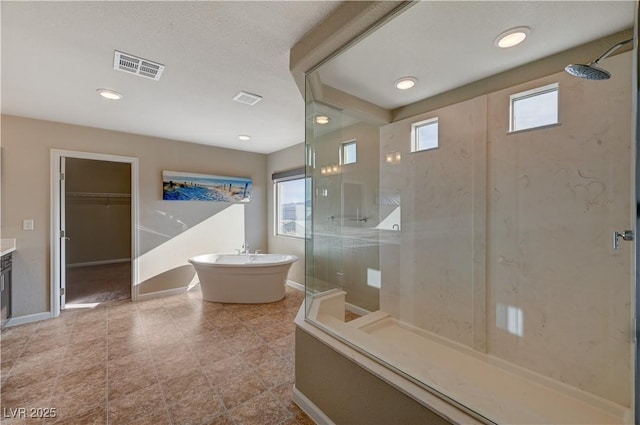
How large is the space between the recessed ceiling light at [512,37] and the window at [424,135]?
0.93 m

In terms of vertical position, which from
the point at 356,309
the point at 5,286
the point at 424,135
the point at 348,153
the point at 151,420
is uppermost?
the point at 424,135

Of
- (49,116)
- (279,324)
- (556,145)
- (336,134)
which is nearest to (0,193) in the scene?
(49,116)

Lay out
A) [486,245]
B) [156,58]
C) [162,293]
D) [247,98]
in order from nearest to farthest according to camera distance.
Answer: [156,58] → [486,245] → [247,98] → [162,293]

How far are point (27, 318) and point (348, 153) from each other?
13.9 ft

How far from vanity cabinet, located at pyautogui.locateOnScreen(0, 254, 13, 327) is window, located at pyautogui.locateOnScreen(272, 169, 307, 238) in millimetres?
3389

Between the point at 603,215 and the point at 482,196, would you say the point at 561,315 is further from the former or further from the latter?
the point at 482,196

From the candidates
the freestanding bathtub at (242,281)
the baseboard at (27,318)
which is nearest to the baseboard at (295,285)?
the freestanding bathtub at (242,281)

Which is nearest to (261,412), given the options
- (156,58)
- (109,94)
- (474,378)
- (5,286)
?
(474,378)

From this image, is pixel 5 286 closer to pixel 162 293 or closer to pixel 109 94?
pixel 162 293

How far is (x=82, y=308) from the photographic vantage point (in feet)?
12.2

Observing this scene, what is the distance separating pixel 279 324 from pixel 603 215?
3.03 meters

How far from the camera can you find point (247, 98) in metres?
2.78

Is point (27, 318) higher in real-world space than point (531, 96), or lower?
lower

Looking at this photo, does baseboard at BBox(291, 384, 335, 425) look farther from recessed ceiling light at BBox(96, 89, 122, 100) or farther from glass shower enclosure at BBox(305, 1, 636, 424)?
recessed ceiling light at BBox(96, 89, 122, 100)
